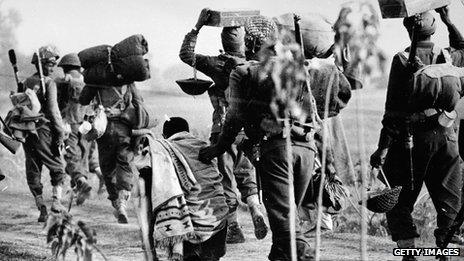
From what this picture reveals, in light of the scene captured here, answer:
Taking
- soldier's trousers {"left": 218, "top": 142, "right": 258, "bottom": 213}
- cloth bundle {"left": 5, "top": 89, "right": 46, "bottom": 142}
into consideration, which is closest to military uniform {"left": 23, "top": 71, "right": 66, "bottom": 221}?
cloth bundle {"left": 5, "top": 89, "right": 46, "bottom": 142}

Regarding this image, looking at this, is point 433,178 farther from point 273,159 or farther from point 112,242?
point 112,242

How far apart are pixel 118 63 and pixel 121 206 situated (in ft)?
5.24

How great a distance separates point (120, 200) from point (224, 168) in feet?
7.88

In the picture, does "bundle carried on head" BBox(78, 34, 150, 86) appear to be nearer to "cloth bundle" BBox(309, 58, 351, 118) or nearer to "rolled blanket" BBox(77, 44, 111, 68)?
"rolled blanket" BBox(77, 44, 111, 68)

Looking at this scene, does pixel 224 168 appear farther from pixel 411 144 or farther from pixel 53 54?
pixel 53 54

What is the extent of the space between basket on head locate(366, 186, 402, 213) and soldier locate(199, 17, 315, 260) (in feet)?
2.35

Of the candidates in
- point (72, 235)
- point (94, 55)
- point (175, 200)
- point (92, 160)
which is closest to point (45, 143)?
point (94, 55)

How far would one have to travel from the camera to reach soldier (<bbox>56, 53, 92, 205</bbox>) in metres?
12.5

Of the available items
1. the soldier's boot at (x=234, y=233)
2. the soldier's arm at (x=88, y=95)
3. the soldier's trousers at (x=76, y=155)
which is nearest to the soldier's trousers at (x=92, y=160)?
the soldier's trousers at (x=76, y=155)

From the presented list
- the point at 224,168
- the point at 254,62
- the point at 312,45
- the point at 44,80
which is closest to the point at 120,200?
the point at 44,80

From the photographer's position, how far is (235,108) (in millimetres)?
6668

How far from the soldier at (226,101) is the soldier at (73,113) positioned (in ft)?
11.6

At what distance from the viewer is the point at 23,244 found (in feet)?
30.8

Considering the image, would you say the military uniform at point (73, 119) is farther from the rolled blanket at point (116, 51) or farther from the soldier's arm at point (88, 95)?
the rolled blanket at point (116, 51)
